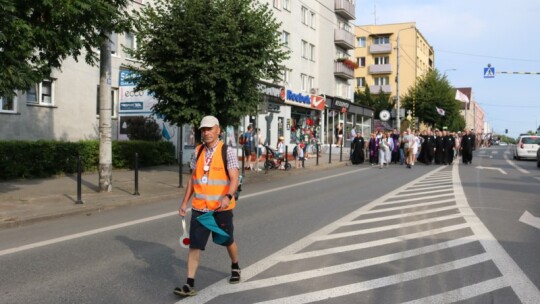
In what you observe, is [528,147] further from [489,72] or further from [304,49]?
[304,49]

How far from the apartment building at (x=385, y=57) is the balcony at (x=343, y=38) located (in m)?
22.8

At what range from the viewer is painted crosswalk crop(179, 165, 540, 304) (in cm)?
494

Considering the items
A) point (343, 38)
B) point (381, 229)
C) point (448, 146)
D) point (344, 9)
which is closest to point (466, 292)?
point (381, 229)

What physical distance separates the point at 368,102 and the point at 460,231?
49.6 metres

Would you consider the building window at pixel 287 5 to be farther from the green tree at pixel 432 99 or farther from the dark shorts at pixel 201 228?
the dark shorts at pixel 201 228

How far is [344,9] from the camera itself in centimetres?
4622

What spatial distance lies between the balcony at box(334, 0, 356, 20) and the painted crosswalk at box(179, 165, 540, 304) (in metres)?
39.3

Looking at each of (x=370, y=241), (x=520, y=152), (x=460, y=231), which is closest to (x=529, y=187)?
(x=460, y=231)

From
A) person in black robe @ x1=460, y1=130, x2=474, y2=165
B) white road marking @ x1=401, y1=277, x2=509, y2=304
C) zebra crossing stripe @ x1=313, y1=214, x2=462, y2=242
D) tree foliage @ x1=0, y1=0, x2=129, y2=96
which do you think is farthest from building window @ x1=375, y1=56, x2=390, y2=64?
white road marking @ x1=401, y1=277, x2=509, y2=304

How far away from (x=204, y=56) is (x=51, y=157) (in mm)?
5427

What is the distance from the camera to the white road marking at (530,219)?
8836 mm

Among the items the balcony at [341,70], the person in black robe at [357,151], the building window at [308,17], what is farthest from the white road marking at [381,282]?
the balcony at [341,70]

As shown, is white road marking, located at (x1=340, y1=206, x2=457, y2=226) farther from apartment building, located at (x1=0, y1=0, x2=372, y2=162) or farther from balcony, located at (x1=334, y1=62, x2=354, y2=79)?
balcony, located at (x1=334, y1=62, x2=354, y2=79)

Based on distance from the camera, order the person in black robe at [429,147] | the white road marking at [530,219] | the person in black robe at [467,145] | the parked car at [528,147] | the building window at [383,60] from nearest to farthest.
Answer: the white road marking at [530,219] → the person in black robe at [467,145] → the person in black robe at [429,147] → the parked car at [528,147] → the building window at [383,60]
